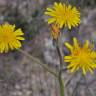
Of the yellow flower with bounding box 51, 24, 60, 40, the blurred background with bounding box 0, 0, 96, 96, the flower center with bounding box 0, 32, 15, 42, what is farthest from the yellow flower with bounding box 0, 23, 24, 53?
the blurred background with bounding box 0, 0, 96, 96

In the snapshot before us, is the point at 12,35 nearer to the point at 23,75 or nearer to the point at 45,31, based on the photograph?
the point at 23,75

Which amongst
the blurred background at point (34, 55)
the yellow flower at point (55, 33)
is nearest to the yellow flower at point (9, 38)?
the yellow flower at point (55, 33)

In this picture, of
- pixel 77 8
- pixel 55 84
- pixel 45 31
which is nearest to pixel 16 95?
pixel 55 84

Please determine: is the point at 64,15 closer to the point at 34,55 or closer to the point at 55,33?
the point at 55,33

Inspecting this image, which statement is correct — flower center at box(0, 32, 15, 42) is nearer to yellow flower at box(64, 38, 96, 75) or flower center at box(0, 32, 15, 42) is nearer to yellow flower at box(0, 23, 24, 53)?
yellow flower at box(0, 23, 24, 53)

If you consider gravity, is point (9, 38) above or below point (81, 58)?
above

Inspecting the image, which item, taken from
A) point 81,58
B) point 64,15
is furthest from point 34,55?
point 81,58

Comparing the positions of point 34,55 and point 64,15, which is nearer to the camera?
point 64,15
